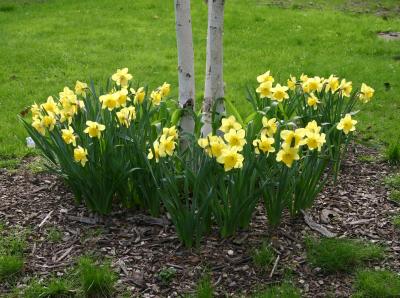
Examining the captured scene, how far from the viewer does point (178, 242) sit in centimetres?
358

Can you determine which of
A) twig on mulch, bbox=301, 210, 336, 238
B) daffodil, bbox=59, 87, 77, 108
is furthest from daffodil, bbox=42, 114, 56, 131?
twig on mulch, bbox=301, 210, 336, 238

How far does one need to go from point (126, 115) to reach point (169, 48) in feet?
18.6

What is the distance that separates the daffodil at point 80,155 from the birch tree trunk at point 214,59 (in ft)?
3.40

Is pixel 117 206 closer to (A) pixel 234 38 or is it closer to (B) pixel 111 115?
(B) pixel 111 115

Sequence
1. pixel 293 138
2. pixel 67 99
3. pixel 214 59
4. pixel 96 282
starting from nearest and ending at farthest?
pixel 96 282 → pixel 293 138 → pixel 67 99 → pixel 214 59

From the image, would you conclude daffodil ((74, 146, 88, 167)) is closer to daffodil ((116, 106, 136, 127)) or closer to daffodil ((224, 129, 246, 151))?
daffodil ((116, 106, 136, 127))

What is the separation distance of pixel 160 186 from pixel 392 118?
134 inches

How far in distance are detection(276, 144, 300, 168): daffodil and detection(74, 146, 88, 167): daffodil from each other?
1.16 meters

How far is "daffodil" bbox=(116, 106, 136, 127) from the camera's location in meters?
3.62

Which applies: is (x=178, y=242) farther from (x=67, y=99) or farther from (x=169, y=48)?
(x=169, y=48)

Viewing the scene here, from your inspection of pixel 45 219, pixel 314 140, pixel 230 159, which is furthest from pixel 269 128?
pixel 45 219

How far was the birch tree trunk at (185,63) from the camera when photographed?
158 inches

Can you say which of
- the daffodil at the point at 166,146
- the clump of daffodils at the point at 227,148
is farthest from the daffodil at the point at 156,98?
the clump of daffodils at the point at 227,148

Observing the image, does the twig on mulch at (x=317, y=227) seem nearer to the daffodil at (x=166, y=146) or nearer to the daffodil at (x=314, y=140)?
the daffodil at (x=314, y=140)
